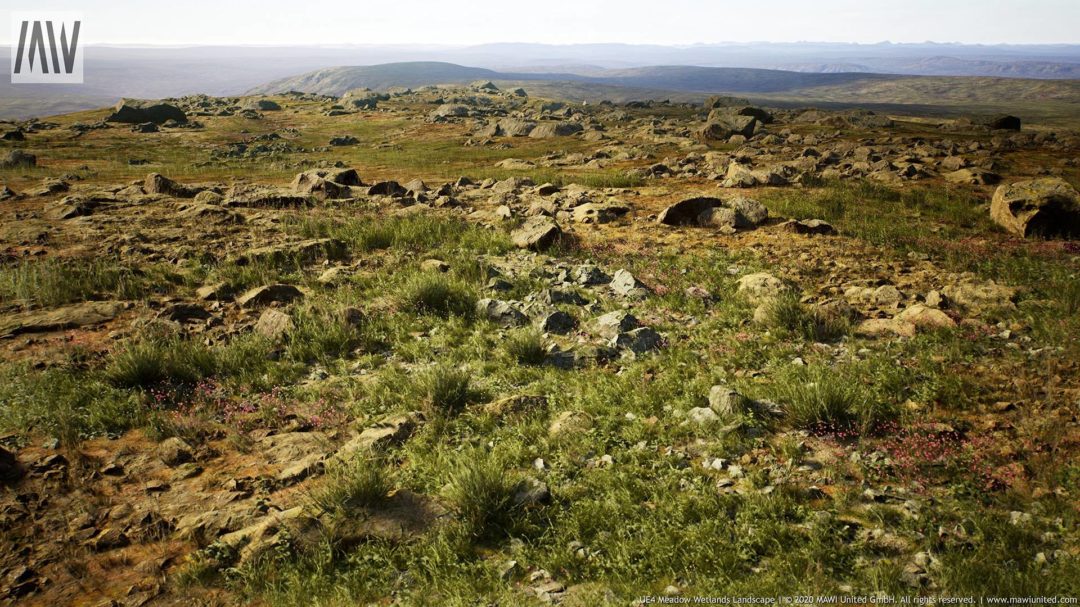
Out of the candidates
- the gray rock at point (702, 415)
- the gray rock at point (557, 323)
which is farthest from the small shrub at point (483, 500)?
the gray rock at point (557, 323)

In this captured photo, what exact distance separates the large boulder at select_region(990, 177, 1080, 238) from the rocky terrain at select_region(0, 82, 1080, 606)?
78 millimetres

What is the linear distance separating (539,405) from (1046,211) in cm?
1544

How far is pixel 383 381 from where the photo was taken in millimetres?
7871

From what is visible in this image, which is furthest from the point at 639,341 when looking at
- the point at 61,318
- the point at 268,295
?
the point at 61,318

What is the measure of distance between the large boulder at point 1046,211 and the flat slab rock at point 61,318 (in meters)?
21.1

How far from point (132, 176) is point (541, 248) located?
26.7m

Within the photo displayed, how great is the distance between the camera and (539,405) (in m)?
7.21

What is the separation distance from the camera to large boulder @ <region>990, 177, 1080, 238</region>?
1438 centimetres

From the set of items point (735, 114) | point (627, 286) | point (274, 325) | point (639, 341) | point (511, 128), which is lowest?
point (274, 325)

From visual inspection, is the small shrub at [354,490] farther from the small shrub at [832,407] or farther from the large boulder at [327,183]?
the large boulder at [327,183]

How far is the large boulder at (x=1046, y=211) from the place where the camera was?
1438 centimetres

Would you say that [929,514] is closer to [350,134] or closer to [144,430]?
[144,430]

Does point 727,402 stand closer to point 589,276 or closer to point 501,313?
point 501,313

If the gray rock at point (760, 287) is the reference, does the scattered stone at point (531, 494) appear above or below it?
below
